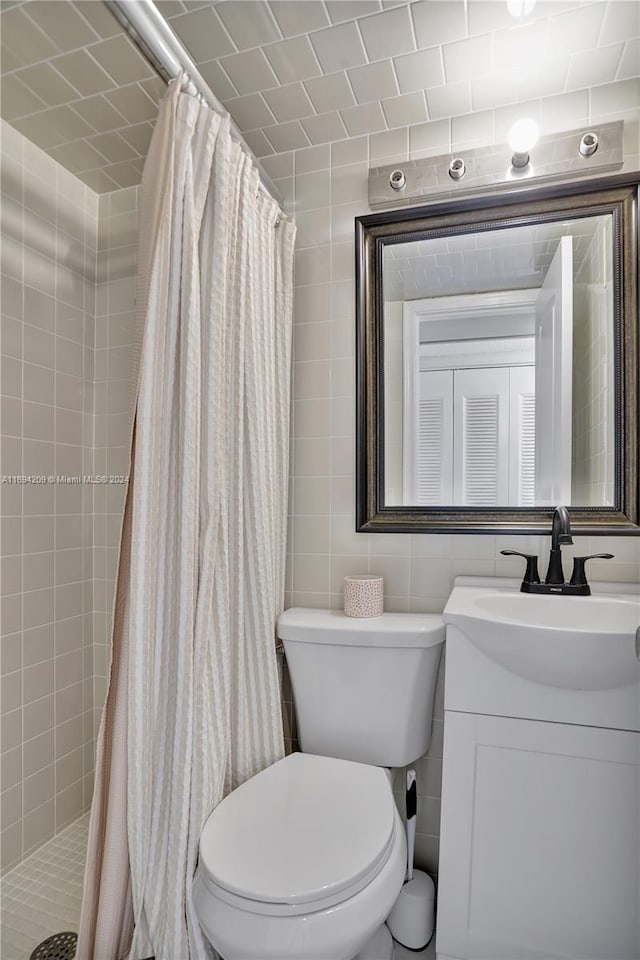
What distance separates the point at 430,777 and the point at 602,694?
2.12ft

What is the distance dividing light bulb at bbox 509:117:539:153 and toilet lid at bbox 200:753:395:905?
166 cm

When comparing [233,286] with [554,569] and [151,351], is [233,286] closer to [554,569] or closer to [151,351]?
[151,351]

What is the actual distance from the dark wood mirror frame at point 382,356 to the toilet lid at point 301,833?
26.5 inches

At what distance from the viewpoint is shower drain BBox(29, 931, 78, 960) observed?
131 cm

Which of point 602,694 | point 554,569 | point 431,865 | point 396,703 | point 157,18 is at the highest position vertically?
point 157,18

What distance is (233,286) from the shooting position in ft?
4.46

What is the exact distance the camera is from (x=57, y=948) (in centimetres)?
134

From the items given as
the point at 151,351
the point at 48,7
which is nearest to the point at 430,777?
the point at 151,351

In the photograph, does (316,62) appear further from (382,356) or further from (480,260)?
(382,356)

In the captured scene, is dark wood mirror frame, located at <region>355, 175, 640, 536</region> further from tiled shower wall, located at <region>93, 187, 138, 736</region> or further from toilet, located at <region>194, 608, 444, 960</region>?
tiled shower wall, located at <region>93, 187, 138, 736</region>

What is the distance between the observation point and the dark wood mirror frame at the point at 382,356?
4.77 feet

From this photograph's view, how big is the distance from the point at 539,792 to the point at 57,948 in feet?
3.92

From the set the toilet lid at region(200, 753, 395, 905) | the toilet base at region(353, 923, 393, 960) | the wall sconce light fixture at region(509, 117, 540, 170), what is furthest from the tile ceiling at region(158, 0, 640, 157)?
the toilet base at region(353, 923, 393, 960)

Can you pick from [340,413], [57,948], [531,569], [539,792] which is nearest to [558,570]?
[531,569]
